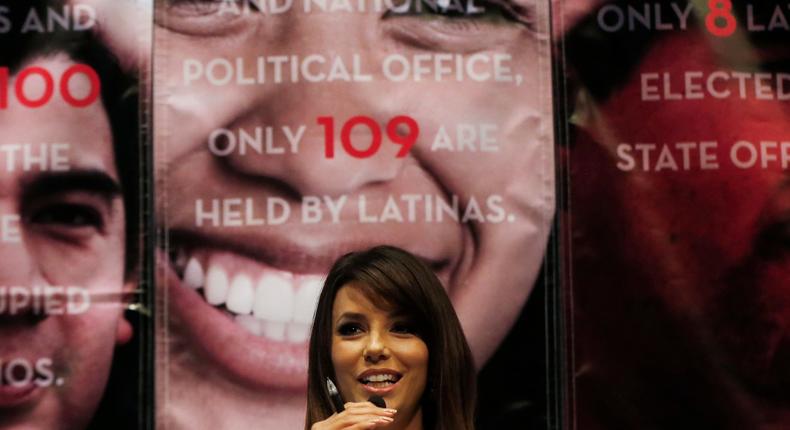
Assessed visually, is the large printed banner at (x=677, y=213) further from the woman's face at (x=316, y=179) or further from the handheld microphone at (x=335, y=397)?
the handheld microphone at (x=335, y=397)

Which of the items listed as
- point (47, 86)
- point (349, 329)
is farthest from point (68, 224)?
point (349, 329)

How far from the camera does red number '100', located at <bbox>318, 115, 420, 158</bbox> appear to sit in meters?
3.07

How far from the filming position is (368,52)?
310 centimetres

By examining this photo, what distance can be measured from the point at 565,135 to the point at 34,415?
1.56 meters

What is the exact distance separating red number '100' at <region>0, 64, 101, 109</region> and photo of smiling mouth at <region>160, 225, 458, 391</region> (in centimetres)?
45

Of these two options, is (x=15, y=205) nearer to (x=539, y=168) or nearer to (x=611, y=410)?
(x=539, y=168)

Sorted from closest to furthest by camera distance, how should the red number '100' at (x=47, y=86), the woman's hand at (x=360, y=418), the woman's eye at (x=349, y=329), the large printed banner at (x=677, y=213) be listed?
the woman's hand at (x=360, y=418) < the woman's eye at (x=349, y=329) < the large printed banner at (x=677, y=213) < the red number '100' at (x=47, y=86)

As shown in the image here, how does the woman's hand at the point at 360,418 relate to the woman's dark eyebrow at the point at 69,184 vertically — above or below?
below

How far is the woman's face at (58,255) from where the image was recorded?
307 centimetres

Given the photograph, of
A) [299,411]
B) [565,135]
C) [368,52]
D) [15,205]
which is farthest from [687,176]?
[15,205]

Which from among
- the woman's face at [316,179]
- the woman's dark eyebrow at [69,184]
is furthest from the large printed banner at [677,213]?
the woman's dark eyebrow at [69,184]

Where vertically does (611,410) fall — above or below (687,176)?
below

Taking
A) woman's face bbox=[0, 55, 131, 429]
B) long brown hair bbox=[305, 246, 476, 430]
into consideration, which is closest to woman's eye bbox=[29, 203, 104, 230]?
woman's face bbox=[0, 55, 131, 429]

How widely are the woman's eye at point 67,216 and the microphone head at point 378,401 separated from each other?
4.35 feet
